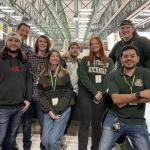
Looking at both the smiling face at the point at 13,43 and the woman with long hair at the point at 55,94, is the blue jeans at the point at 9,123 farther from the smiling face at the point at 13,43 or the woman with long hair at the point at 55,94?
the smiling face at the point at 13,43

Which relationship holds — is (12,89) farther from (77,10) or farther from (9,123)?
(77,10)

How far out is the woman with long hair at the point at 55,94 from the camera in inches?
148

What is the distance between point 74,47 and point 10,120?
3.86ft

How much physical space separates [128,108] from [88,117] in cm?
86

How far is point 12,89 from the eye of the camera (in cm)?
362

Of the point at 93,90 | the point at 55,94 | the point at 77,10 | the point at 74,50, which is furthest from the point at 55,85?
the point at 77,10

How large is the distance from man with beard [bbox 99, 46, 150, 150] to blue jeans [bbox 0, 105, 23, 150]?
3.44 ft

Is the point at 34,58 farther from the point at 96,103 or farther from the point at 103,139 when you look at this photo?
the point at 103,139

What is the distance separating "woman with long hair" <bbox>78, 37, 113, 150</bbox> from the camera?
3.88 m

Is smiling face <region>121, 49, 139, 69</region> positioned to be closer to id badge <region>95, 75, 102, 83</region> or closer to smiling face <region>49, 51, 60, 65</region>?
id badge <region>95, 75, 102, 83</region>

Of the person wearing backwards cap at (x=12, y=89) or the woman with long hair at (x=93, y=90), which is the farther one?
the woman with long hair at (x=93, y=90)

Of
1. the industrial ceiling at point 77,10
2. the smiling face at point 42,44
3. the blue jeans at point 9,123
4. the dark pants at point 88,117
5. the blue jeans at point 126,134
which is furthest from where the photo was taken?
the industrial ceiling at point 77,10

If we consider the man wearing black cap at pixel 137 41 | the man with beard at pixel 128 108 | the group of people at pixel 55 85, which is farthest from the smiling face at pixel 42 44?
the man with beard at pixel 128 108

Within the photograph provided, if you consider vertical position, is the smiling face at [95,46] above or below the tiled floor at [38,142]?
above
